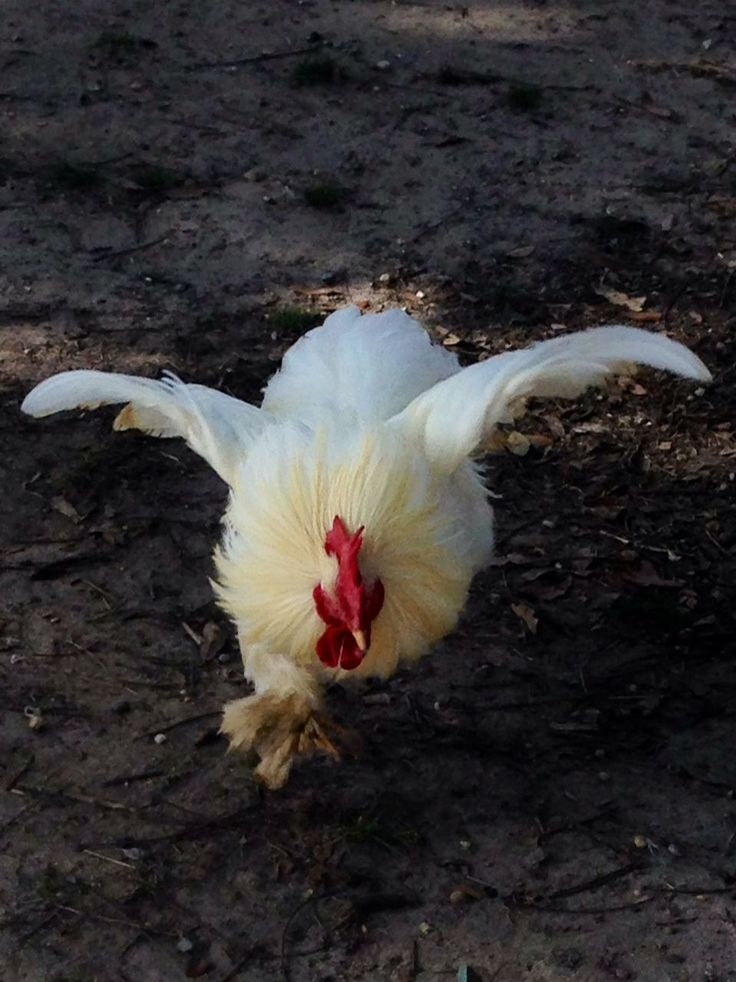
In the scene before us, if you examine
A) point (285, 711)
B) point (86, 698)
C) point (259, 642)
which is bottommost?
point (86, 698)

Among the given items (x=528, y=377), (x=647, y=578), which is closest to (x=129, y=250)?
(x=647, y=578)

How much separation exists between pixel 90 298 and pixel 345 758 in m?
2.69

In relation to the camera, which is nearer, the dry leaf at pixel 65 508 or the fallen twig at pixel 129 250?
the dry leaf at pixel 65 508

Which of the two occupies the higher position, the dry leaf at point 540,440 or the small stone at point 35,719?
the dry leaf at point 540,440

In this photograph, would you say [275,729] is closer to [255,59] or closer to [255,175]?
[255,175]

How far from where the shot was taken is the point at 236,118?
6902mm

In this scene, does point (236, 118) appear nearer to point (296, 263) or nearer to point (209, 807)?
point (296, 263)

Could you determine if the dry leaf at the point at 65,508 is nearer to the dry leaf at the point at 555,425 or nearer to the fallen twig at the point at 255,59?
the dry leaf at the point at 555,425

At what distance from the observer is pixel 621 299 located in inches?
229

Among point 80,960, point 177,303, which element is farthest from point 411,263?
point 80,960

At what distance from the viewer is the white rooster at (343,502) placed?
3.35 metres

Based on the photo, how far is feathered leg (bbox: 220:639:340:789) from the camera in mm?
3738

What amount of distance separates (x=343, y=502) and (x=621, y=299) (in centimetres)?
289

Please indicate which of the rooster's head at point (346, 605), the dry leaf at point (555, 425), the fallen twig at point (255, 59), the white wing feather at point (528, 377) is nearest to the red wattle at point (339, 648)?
the rooster's head at point (346, 605)
